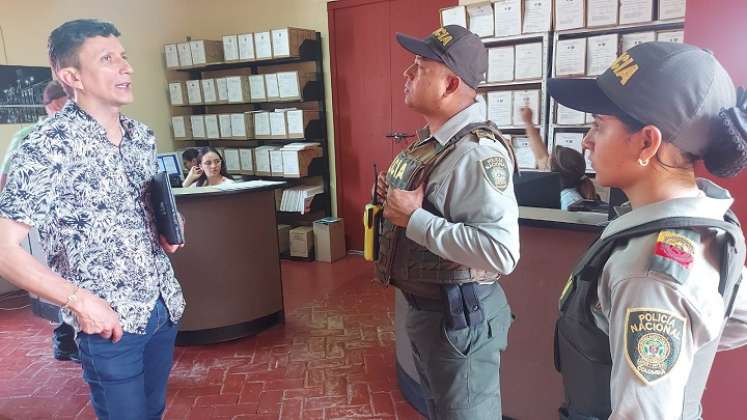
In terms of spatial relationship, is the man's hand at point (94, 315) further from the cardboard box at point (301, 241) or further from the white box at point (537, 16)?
the cardboard box at point (301, 241)

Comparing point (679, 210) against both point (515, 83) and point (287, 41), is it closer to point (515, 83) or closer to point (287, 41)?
point (515, 83)

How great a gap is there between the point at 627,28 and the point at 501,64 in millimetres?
995

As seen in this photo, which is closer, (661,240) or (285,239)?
(661,240)

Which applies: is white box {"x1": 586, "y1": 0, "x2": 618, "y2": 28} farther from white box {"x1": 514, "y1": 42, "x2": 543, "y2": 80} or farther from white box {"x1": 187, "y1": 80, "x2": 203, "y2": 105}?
white box {"x1": 187, "y1": 80, "x2": 203, "y2": 105}

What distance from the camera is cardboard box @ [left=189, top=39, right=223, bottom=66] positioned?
5.64m

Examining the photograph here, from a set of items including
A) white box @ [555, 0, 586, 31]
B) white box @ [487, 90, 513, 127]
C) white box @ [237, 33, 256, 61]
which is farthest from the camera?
white box @ [237, 33, 256, 61]

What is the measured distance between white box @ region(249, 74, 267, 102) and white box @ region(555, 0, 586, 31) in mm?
3124

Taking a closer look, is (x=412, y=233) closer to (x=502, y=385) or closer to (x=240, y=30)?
(x=502, y=385)

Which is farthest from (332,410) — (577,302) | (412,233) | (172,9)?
(172,9)

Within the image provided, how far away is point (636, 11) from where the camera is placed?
3656 millimetres

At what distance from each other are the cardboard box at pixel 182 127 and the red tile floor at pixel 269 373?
8.67 ft

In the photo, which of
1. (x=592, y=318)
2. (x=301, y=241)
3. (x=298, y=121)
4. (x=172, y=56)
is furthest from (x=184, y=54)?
(x=592, y=318)

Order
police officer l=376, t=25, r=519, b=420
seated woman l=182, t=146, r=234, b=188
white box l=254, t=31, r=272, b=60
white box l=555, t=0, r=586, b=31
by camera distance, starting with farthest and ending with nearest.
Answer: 1. white box l=254, t=31, r=272, b=60
2. seated woman l=182, t=146, r=234, b=188
3. white box l=555, t=0, r=586, b=31
4. police officer l=376, t=25, r=519, b=420

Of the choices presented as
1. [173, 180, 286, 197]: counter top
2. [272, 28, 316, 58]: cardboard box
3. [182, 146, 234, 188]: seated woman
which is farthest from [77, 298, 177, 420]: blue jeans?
[272, 28, 316, 58]: cardboard box
